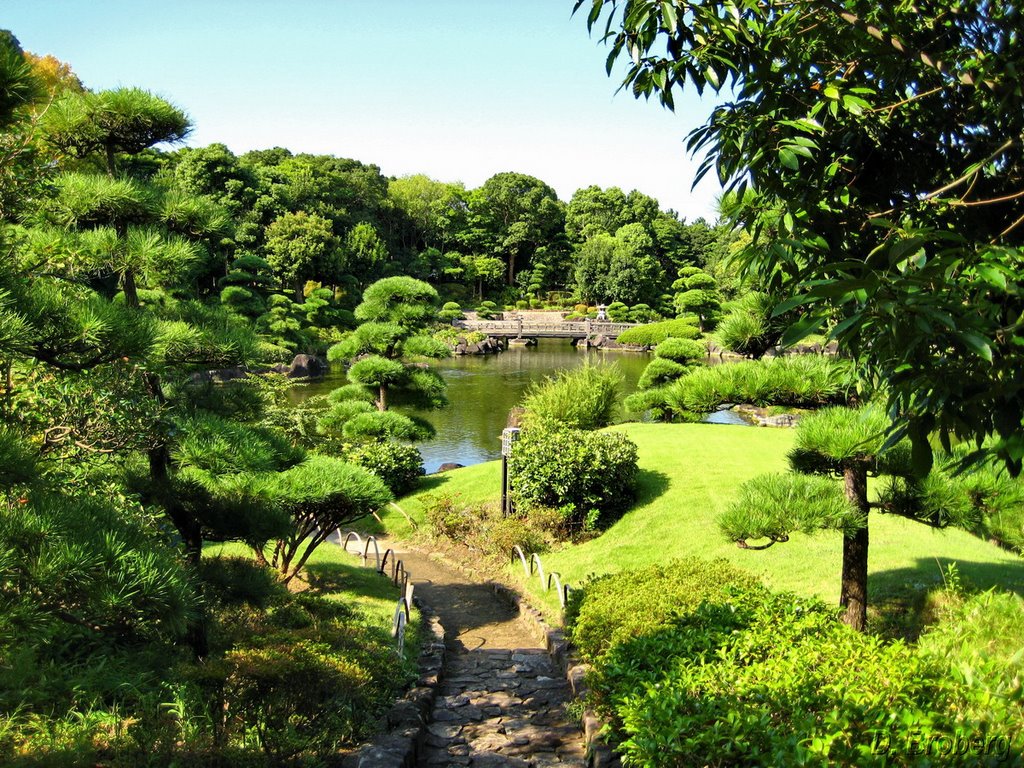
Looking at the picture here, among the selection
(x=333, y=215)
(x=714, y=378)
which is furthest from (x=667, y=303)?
(x=714, y=378)

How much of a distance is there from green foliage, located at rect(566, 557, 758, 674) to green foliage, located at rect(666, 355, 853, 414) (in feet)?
4.47

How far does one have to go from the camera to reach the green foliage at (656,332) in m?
28.4

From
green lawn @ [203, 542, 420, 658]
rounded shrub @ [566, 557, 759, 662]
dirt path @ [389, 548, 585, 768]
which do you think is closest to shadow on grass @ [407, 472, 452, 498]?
green lawn @ [203, 542, 420, 658]

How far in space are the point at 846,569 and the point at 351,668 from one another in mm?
3531

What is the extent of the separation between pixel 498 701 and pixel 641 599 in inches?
55.7

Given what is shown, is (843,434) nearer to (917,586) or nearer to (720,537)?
(917,586)

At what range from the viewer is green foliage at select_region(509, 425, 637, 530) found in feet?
34.9

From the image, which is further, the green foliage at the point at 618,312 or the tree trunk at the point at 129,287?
the green foliage at the point at 618,312

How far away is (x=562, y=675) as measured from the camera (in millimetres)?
6395

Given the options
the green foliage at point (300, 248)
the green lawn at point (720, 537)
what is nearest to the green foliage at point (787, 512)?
the green lawn at point (720, 537)

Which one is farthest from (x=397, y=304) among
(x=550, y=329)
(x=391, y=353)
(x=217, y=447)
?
(x=550, y=329)

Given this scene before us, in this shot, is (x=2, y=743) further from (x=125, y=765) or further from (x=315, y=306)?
(x=315, y=306)

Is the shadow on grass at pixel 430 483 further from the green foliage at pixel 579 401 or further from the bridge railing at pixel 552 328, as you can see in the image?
the bridge railing at pixel 552 328

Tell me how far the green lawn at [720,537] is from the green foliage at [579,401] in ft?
Answer: 2.67
